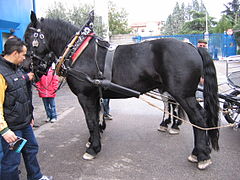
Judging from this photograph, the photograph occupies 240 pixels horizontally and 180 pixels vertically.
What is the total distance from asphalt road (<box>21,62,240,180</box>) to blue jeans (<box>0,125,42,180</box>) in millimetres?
373

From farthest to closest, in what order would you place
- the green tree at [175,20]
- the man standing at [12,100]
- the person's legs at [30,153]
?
the green tree at [175,20], the person's legs at [30,153], the man standing at [12,100]

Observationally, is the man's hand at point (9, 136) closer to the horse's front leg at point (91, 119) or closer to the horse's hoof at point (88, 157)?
the horse's front leg at point (91, 119)

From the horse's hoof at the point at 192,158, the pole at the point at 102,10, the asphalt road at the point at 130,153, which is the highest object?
the pole at the point at 102,10

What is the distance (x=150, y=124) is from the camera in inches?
174

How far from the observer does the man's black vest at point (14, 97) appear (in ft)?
6.50

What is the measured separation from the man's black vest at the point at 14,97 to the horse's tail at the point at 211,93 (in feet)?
7.07

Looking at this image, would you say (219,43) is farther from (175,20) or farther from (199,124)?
(175,20)

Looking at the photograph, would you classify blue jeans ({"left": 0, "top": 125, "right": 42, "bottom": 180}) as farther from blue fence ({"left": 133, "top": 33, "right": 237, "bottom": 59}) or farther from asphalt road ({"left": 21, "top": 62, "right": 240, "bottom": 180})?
blue fence ({"left": 133, "top": 33, "right": 237, "bottom": 59})

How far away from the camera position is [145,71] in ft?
9.09

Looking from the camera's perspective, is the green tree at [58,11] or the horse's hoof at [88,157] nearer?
the horse's hoof at [88,157]

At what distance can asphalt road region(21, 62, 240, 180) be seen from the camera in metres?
2.62

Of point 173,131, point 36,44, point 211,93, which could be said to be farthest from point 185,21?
A: point 36,44

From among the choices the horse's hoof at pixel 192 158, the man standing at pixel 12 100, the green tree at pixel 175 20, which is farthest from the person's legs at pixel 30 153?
the green tree at pixel 175 20

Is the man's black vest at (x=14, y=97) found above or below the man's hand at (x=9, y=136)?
above
